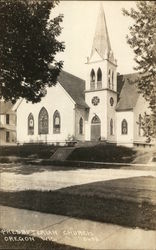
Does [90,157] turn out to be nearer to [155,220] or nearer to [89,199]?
[89,199]

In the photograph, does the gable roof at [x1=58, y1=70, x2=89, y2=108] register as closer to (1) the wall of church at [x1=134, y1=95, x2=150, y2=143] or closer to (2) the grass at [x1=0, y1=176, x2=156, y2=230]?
(1) the wall of church at [x1=134, y1=95, x2=150, y2=143]

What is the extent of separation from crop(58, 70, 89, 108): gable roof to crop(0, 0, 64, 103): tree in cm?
1329

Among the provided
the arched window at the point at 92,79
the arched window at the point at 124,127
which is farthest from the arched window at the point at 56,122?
the arched window at the point at 124,127

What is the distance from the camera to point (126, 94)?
103ft

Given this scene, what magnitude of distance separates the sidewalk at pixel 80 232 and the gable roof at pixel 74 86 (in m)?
22.5

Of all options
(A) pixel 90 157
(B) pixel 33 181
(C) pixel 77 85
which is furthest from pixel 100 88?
(B) pixel 33 181

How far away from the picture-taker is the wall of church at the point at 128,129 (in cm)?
2878

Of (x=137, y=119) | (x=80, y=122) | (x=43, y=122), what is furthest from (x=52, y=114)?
(x=137, y=119)

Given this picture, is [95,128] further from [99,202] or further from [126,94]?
[99,202]

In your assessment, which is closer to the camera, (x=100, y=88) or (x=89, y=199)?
(x=89, y=199)

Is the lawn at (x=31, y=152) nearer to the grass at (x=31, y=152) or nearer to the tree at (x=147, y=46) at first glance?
the grass at (x=31, y=152)

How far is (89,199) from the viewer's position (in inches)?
349

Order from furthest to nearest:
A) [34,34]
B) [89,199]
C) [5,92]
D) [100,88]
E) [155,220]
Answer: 1. [100,88]
2. [5,92]
3. [34,34]
4. [89,199]
5. [155,220]

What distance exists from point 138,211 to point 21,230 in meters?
2.68
